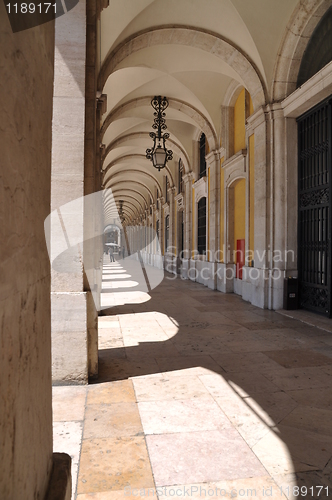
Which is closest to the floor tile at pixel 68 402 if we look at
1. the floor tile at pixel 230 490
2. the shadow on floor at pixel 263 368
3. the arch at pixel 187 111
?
the shadow on floor at pixel 263 368

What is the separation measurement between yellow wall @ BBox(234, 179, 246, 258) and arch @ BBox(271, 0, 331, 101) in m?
3.03

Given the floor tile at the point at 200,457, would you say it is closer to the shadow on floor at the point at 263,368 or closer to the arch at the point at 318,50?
the shadow on floor at the point at 263,368

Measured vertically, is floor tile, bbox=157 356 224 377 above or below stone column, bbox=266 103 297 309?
below

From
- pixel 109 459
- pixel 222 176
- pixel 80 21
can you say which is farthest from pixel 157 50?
pixel 109 459

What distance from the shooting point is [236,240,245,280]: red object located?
34.9 ft

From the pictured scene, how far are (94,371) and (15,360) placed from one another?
122 inches

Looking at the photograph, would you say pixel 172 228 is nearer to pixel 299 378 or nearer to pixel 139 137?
pixel 139 137

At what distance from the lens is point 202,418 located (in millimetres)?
3006

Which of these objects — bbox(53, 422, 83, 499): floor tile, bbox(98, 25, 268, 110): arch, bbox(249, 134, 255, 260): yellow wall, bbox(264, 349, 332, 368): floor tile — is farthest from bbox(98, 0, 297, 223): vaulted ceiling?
bbox(53, 422, 83, 499): floor tile

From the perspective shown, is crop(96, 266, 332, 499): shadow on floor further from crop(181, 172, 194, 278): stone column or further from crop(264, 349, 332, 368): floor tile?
crop(181, 172, 194, 278): stone column

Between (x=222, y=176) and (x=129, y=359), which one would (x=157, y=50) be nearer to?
(x=222, y=176)

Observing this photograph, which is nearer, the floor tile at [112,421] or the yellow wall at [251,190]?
the floor tile at [112,421]

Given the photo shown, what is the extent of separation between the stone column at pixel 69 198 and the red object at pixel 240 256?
24.7 ft

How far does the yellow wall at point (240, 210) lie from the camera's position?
1069 cm
